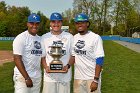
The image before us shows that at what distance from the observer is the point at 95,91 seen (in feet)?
23.7

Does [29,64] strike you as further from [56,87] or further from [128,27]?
[128,27]

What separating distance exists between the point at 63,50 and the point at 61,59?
0.18 m

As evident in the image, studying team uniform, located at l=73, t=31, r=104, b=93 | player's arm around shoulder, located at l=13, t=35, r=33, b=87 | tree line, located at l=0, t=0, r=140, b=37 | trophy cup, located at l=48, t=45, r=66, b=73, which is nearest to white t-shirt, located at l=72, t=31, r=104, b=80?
team uniform, located at l=73, t=31, r=104, b=93

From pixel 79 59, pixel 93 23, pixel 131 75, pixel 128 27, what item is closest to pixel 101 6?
pixel 93 23

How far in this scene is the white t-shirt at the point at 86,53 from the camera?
7.09 m

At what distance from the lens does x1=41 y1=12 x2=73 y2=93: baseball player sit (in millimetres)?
7125

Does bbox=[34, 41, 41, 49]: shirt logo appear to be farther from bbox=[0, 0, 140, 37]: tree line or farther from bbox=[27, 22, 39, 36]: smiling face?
bbox=[0, 0, 140, 37]: tree line

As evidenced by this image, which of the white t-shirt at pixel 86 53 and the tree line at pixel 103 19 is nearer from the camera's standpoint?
the white t-shirt at pixel 86 53

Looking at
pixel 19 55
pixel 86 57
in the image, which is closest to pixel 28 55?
pixel 19 55

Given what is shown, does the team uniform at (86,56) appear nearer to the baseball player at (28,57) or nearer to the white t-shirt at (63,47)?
the white t-shirt at (63,47)

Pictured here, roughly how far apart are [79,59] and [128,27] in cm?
11054

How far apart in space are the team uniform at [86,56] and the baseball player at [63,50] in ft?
0.63

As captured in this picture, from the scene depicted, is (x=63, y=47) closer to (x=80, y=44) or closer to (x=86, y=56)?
(x=80, y=44)

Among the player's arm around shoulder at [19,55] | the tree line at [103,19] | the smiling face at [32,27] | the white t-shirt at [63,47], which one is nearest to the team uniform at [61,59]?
the white t-shirt at [63,47]
